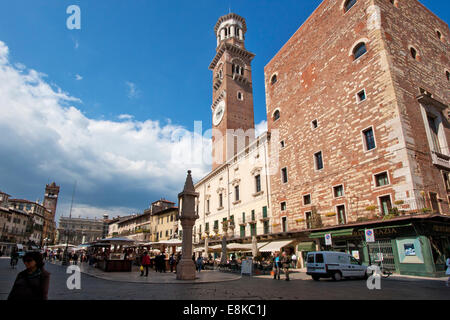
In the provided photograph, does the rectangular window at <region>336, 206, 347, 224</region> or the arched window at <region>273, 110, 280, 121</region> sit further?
the arched window at <region>273, 110, 280, 121</region>

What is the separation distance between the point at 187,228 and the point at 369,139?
14766 millimetres

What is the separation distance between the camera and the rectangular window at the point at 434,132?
19906mm

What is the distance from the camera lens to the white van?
13755mm

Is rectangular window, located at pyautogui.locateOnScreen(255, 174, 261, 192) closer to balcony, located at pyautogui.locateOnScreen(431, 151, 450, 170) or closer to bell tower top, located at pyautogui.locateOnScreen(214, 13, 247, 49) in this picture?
balcony, located at pyautogui.locateOnScreen(431, 151, 450, 170)

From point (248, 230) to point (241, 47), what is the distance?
39318mm

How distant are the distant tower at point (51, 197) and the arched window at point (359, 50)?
11808 centimetres

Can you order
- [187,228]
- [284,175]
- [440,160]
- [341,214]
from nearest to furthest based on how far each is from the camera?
[187,228], [440,160], [341,214], [284,175]

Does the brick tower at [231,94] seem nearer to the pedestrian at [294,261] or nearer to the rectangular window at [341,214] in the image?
the pedestrian at [294,261]

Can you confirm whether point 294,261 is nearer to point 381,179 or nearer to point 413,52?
point 381,179

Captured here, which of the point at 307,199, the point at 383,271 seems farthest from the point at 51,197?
the point at 383,271

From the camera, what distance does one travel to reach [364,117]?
67.2 ft

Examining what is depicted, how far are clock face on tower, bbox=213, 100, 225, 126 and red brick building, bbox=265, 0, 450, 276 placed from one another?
21.7 m

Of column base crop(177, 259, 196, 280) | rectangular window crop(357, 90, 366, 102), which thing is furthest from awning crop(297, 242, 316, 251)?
column base crop(177, 259, 196, 280)

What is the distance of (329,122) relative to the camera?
77.6 feet
